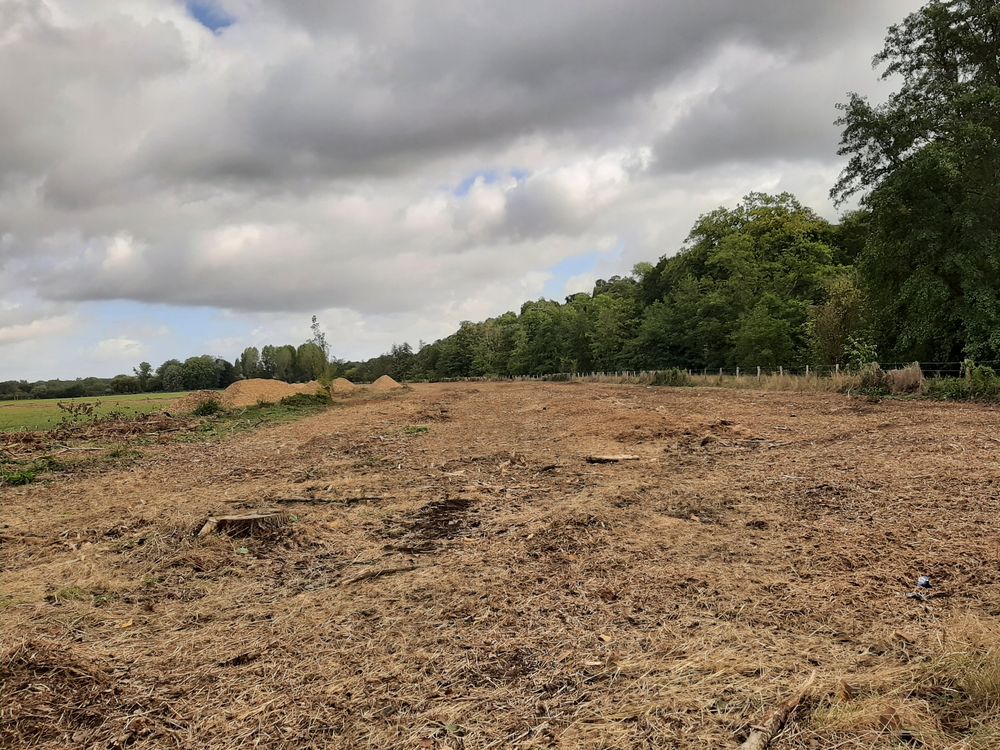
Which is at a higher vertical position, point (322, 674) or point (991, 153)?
point (991, 153)

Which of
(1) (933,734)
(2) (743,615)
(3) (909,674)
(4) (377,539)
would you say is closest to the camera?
(1) (933,734)

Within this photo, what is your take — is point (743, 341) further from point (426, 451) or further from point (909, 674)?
point (909, 674)

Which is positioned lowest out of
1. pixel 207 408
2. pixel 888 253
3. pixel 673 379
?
pixel 673 379

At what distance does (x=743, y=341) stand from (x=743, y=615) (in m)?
36.3

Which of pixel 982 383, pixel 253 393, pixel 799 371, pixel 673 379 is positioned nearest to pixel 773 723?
pixel 982 383

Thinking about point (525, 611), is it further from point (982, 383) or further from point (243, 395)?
point (243, 395)

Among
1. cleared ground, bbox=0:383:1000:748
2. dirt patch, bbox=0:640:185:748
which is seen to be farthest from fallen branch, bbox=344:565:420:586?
dirt patch, bbox=0:640:185:748

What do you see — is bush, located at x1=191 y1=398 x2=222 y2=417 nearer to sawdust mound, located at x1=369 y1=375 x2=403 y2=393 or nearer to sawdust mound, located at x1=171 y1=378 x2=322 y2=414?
sawdust mound, located at x1=171 y1=378 x2=322 y2=414

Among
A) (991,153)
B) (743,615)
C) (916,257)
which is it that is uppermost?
(991,153)

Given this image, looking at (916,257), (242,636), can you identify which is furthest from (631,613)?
(916,257)

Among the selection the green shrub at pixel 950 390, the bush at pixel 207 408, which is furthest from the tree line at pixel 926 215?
the bush at pixel 207 408

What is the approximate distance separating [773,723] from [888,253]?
82.9 feet

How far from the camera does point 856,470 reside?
7.14m

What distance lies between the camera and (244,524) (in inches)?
229
